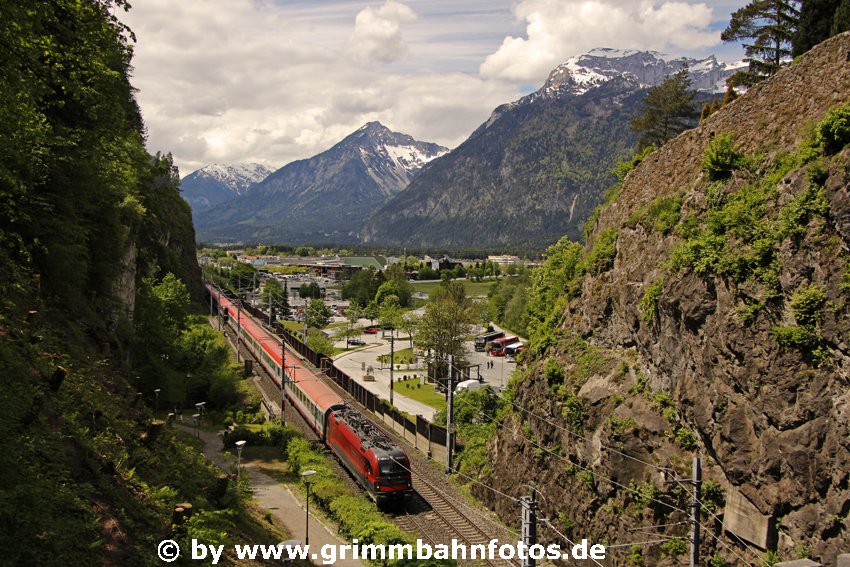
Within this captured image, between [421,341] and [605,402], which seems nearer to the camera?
[605,402]

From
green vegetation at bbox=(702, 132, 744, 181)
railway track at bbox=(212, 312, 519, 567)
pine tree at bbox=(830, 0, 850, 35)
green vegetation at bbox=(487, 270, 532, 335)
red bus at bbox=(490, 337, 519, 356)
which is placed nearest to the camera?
green vegetation at bbox=(702, 132, 744, 181)

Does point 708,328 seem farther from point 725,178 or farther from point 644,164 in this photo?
point 644,164

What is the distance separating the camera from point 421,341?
184 ft

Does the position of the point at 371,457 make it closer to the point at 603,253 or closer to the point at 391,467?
the point at 391,467

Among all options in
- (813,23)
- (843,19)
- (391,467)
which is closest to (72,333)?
(391,467)

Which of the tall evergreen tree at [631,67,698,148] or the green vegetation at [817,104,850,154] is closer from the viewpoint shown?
the green vegetation at [817,104,850,154]

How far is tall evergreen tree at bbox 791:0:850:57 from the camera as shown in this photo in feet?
87.7

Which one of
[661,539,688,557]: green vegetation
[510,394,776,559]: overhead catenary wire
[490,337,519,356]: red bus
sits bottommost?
[490,337,519,356]: red bus

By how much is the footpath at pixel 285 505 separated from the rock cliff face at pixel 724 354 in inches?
312

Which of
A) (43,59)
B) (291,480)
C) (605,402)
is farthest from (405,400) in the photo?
Result: (43,59)

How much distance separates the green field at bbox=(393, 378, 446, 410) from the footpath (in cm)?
1996

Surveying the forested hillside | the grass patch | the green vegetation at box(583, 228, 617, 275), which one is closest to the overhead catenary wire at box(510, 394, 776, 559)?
the green vegetation at box(583, 228, 617, 275)

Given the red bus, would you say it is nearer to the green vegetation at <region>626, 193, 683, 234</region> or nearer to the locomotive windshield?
the locomotive windshield

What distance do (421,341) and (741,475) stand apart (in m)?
41.1
